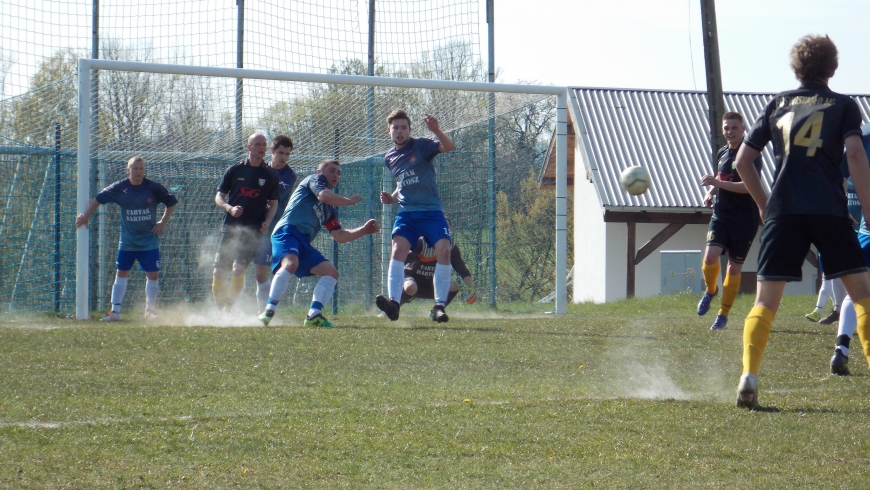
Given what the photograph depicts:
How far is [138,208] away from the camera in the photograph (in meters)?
10.7

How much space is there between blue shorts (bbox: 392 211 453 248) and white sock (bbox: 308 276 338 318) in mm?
811

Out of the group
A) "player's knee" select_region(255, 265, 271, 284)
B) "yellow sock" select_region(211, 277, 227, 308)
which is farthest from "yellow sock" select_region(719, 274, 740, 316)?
"yellow sock" select_region(211, 277, 227, 308)

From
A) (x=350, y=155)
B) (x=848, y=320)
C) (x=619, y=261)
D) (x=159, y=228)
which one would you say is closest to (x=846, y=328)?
(x=848, y=320)

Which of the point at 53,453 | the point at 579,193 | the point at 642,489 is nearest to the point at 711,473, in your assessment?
the point at 642,489

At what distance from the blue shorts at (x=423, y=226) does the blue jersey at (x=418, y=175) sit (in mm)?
58

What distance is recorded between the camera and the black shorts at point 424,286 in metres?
A: 11.3

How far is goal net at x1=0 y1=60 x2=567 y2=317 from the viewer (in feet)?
39.9

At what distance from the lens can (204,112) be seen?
480 inches

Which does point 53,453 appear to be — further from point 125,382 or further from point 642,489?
point 642,489

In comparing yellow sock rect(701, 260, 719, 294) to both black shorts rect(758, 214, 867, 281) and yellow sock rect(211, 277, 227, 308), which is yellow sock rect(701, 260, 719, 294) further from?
yellow sock rect(211, 277, 227, 308)

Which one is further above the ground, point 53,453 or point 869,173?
point 869,173

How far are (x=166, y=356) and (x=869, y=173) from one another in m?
4.45

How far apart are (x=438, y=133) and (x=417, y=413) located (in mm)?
4143

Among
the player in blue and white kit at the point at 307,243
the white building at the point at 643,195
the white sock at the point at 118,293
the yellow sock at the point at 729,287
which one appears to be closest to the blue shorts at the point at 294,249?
the player in blue and white kit at the point at 307,243
